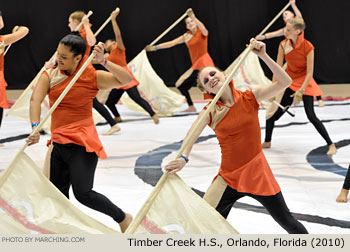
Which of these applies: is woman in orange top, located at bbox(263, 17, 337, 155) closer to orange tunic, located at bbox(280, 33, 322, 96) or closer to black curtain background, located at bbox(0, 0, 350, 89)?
orange tunic, located at bbox(280, 33, 322, 96)

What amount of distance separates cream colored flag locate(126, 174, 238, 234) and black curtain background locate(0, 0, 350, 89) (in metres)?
6.93

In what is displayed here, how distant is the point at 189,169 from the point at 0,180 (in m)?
2.11

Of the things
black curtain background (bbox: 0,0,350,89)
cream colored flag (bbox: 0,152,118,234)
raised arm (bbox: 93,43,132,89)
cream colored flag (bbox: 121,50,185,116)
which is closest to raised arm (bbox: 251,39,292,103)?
raised arm (bbox: 93,43,132,89)

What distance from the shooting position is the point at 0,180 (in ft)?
8.80

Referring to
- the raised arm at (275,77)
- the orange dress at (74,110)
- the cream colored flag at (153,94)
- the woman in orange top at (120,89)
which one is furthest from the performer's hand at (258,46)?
the cream colored flag at (153,94)

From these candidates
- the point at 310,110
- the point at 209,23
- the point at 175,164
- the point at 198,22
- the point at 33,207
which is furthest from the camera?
the point at 209,23

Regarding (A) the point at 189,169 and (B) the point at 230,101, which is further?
(A) the point at 189,169

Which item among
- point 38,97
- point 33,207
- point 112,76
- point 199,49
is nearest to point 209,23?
point 199,49

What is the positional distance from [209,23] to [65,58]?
254 inches

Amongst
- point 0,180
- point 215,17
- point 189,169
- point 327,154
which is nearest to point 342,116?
point 327,154

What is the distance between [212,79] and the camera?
2.62 meters

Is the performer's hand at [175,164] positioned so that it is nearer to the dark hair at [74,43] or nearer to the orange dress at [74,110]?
the orange dress at [74,110]

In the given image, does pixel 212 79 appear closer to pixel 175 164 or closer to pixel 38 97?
pixel 175 164

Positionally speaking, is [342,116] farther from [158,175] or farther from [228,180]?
[228,180]
